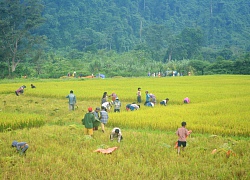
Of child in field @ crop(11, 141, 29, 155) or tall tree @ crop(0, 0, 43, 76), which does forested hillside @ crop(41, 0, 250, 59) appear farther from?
child in field @ crop(11, 141, 29, 155)

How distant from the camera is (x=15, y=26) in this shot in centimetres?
4881

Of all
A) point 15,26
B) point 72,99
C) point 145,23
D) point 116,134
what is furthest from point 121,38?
point 116,134

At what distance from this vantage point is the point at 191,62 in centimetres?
5325

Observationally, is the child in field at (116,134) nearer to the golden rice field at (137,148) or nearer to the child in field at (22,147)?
the golden rice field at (137,148)

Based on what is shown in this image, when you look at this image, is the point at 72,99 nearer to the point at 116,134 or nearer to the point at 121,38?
the point at 116,134

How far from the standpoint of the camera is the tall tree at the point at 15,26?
45969 millimetres

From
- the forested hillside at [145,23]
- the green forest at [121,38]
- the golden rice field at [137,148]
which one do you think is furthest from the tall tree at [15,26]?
the golden rice field at [137,148]

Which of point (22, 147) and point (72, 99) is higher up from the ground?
point (72, 99)

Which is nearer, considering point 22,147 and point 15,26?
point 22,147

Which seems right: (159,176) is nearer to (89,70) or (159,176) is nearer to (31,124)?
(31,124)

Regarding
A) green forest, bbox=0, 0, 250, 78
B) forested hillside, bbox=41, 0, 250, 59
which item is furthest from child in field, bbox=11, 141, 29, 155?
forested hillside, bbox=41, 0, 250, 59

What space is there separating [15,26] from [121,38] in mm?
37133

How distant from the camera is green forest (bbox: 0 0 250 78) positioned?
48.0 meters

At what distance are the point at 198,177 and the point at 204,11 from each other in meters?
107
